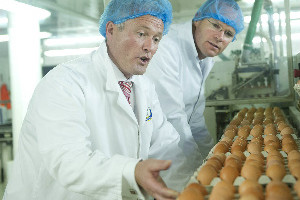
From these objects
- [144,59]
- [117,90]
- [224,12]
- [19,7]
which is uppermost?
[19,7]

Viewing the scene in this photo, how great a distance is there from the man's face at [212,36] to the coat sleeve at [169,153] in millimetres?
739

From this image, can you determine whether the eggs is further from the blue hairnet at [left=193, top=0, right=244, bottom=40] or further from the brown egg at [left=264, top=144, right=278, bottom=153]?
the blue hairnet at [left=193, top=0, right=244, bottom=40]

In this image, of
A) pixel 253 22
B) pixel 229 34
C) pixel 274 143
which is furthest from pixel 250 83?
pixel 274 143

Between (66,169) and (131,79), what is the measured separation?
75cm

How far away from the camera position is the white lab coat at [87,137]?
117 centimetres

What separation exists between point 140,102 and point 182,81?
3.06 feet

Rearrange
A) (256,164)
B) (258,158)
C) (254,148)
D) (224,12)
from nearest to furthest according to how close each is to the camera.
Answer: (256,164) < (258,158) < (254,148) < (224,12)

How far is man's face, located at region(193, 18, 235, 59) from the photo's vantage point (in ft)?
8.09

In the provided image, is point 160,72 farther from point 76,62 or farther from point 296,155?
point 296,155

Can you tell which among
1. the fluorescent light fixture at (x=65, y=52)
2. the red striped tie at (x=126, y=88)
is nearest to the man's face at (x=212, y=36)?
the red striped tie at (x=126, y=88)

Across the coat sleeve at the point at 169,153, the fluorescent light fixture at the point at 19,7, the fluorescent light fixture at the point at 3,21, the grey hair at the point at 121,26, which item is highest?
the fluorescent light fixture at the point at 3,21

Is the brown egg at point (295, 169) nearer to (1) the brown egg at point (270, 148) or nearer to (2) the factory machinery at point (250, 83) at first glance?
(1) the brown egg at point (270, 148)

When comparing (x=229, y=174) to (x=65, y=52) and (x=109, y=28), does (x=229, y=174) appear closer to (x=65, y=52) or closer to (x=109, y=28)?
(x=109, y=28)

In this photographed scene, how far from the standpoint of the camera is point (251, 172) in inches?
Answer: 46.8
